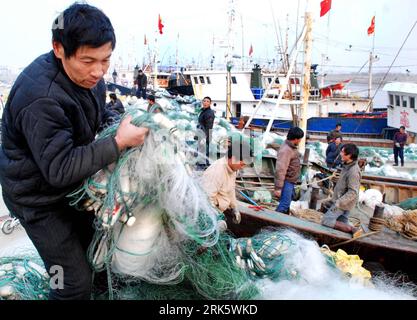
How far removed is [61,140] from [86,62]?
1.07 ft

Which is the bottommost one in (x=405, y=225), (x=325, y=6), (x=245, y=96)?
(x=405, y=225)

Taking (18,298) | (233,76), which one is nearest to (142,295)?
(18,298)

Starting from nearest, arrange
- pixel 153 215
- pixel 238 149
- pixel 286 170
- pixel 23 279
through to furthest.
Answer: pixel 153 215, pixel 23 279, pixel 238 149, pixel 286 170

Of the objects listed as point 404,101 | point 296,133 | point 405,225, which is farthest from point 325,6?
point 404,101

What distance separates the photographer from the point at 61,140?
1.21m

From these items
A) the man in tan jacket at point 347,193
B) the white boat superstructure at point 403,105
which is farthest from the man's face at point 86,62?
the white boat superstructure at point 403,105

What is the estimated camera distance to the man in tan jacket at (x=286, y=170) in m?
6.18

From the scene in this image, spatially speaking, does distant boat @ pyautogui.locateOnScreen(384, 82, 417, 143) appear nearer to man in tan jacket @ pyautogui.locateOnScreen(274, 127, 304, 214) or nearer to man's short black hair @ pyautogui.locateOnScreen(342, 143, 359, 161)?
man in tan jacket @ pyautogui.locateOnScreen(274, 127, 304, 214)

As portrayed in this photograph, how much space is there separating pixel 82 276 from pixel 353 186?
14.9 feet

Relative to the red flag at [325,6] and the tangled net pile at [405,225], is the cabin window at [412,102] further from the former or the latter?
the tangled net pile at [405,225]

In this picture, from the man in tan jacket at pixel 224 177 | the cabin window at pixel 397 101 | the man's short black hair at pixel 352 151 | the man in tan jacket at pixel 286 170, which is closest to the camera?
the man in tan jacket at pixel 224 177

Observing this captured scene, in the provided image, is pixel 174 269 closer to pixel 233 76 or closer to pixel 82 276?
pixel 82 276

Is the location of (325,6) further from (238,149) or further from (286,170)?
(238,149)
